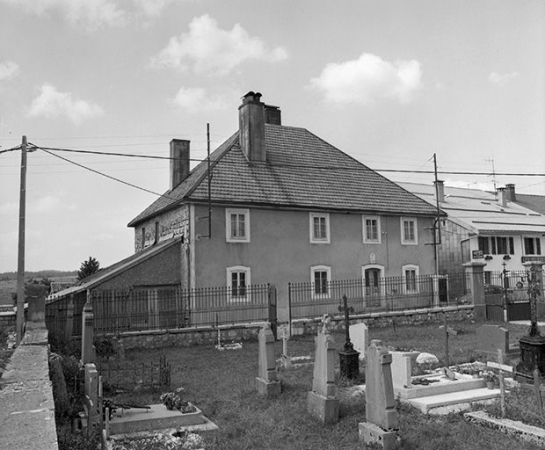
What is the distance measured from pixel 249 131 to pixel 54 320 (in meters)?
11.9

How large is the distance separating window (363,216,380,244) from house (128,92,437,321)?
0.16 ft

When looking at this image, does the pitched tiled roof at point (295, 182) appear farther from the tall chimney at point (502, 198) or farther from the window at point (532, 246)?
the tall chimney at point (502, 198)

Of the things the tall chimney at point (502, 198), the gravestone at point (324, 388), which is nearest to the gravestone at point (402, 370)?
the gravestone at point (324, 388)

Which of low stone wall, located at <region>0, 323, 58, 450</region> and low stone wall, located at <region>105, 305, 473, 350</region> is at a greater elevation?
low stone wall, located at <region>0, 323, 58, 450</region>

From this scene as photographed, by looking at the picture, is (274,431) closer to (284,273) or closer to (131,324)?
(131,324)

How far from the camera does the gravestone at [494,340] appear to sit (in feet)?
40.1

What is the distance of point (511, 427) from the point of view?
22.8 feet

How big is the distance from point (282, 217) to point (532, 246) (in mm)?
20524

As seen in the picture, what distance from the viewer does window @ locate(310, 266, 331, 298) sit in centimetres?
2261

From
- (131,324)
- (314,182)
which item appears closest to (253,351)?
(131,324)

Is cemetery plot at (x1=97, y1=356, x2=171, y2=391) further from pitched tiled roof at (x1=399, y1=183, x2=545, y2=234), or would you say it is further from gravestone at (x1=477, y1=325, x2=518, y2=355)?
pitched tiled roof at (x1=399, y1=183, x2=545, y2=234)

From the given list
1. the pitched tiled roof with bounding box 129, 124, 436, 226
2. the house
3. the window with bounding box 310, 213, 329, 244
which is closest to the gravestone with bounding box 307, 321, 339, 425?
the house

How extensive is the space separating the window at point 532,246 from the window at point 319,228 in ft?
57.1

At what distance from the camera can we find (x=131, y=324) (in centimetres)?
1706
